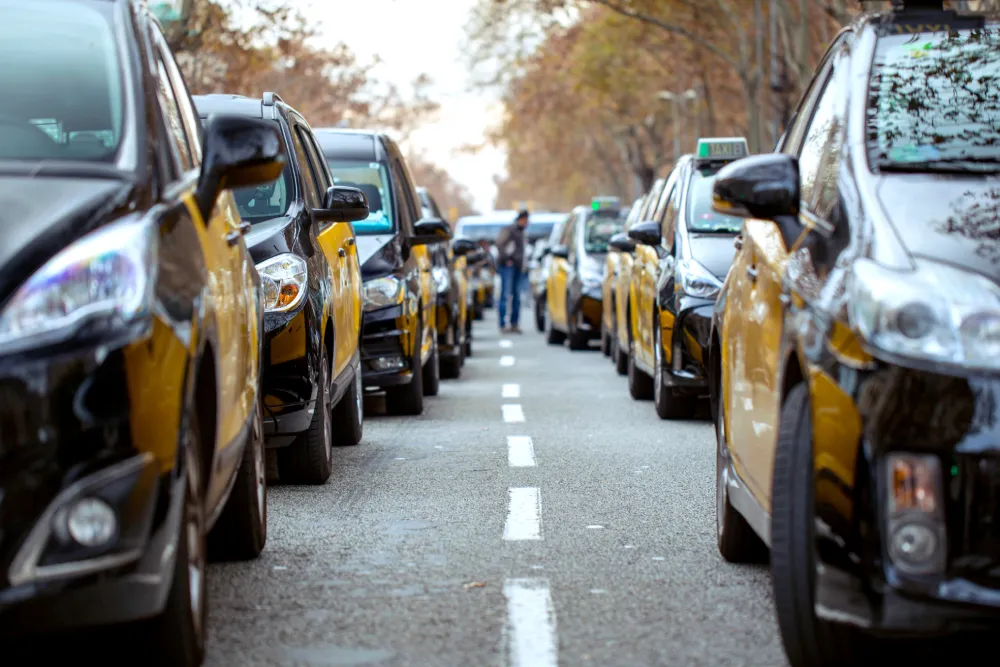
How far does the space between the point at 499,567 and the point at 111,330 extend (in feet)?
8.56

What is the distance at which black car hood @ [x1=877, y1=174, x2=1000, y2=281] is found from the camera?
4.16 m

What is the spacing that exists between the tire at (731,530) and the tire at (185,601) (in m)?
2.18

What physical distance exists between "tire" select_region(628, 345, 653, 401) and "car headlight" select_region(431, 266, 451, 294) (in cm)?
196

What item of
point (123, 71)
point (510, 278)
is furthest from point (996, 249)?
point (510, 278)

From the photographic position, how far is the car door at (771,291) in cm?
487

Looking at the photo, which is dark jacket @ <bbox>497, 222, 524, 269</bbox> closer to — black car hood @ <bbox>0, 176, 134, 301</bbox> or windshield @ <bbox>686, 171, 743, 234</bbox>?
windshield @ <bbox>686, 171, 743, 234</bbox>

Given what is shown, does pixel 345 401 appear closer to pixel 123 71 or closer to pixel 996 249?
pixel 123 71

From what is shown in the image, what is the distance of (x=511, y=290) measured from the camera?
91.7ft

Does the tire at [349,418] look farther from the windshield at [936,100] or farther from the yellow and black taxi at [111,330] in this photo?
the windshield at [936,100]

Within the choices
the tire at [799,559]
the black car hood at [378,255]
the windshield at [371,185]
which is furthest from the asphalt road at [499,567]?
the windshield at [371,185]

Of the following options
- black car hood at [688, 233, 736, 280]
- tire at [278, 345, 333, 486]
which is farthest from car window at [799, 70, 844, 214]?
black car hood at [688, 233, 736, 280]

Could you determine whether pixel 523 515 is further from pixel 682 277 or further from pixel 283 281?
pixel 682 277

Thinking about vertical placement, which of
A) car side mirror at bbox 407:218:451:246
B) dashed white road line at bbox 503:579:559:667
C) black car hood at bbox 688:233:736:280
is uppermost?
car side mirror at bbox 407:218:451:246

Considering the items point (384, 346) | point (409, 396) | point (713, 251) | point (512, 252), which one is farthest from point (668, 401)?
point (512, 252)
